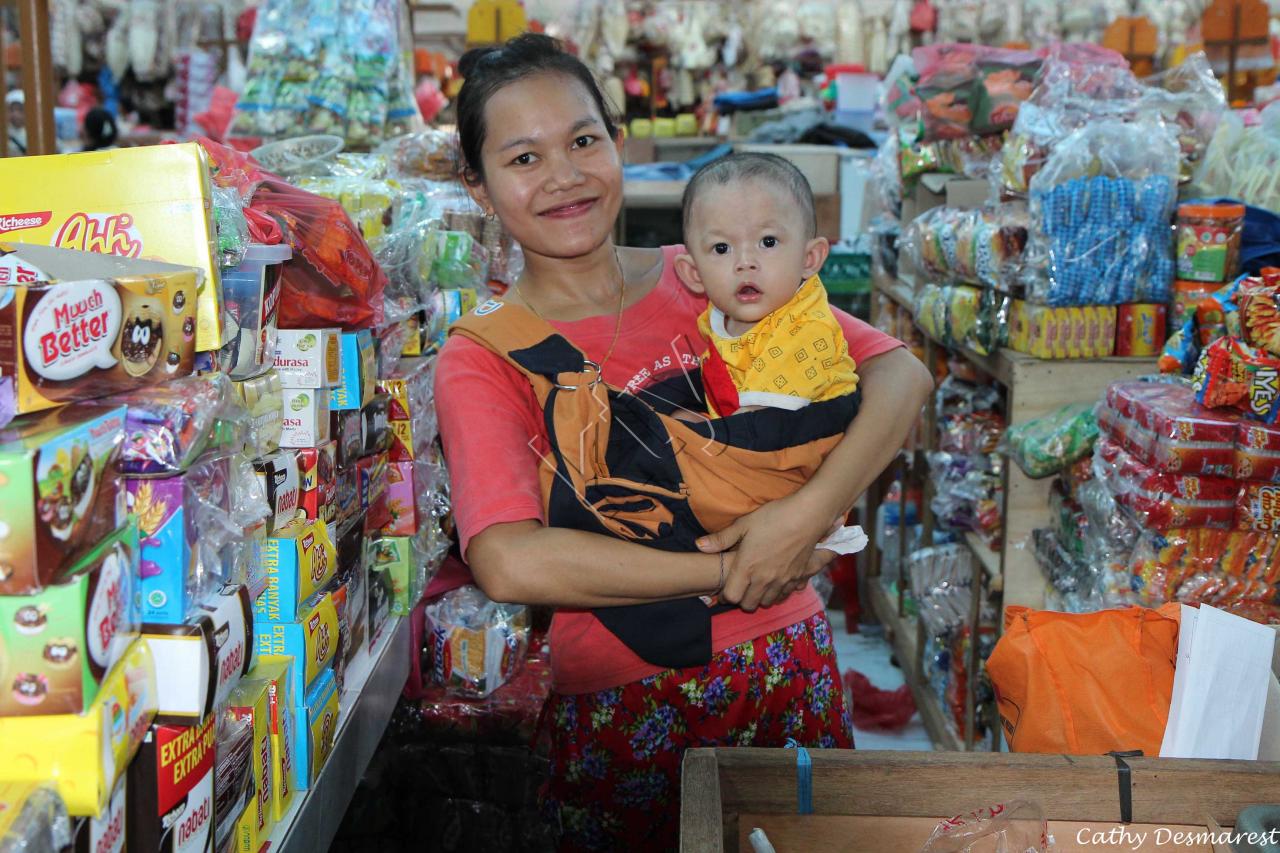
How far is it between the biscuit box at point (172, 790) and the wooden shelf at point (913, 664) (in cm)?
227

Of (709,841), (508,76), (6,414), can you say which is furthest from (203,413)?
(508,76)

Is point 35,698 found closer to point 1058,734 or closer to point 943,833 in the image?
point 943,833

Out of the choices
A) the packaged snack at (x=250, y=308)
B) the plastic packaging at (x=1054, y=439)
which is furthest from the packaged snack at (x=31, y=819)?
the plastic packaging at (x=1054, y=439)

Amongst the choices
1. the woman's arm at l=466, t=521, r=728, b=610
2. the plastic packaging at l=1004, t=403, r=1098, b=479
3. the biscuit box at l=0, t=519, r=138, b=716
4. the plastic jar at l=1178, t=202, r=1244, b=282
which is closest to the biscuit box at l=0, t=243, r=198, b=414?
the biscuit box at l=0, t=519, r=138, b=716

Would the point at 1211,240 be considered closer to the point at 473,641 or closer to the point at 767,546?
the point at 767,546

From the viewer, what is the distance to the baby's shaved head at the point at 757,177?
1.55 meters

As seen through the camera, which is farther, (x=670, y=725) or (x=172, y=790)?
(x=670, y=725)

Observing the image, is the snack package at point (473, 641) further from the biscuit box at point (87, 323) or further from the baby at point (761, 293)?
the biscuit box at point (87, 323)

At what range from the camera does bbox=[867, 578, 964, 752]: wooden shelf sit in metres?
3.13

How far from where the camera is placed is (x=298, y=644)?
1.23 meters

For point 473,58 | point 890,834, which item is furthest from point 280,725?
Answer: point 473,58

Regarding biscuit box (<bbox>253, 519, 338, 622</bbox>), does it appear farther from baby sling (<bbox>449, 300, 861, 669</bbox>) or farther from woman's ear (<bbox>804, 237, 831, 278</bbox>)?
woman's ear (<bbox>804, 237, 831, 278</bbox>)

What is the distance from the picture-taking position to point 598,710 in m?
1.56

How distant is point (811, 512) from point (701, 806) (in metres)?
0.51
